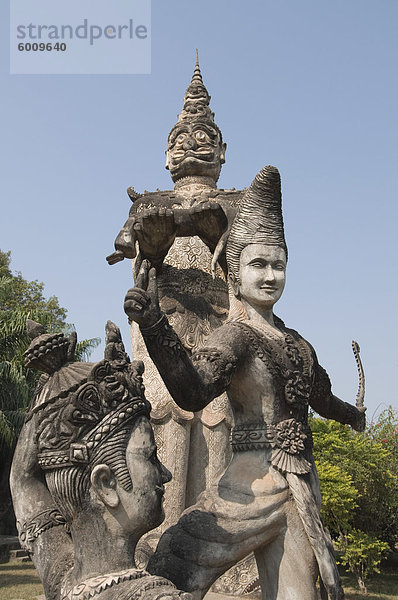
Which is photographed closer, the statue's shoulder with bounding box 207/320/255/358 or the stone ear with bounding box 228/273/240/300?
the statue's shoulder with bounding box 207/320/255/358

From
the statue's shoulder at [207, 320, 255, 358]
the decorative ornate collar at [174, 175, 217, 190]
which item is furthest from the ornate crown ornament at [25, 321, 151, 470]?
the decorative ornate collar at [174, 175, 217, 190]

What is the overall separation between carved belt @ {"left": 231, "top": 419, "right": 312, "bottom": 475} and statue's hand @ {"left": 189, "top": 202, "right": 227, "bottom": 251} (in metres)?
1.52

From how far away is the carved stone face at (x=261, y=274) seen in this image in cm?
321

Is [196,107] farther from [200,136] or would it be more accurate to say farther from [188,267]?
[188,267]

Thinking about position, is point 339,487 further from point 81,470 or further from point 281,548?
point 81,470

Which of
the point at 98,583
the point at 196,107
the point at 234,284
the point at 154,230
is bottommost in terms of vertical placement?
the point at 98,583

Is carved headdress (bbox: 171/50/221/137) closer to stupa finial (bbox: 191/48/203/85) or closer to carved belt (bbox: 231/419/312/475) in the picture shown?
stupa finial (bbox: 191/48/203/85)

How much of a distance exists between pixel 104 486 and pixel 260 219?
161cm

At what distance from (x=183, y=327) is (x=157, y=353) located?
221 centimetres

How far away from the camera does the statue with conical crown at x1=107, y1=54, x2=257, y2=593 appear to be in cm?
410

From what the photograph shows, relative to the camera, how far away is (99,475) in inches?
89.6

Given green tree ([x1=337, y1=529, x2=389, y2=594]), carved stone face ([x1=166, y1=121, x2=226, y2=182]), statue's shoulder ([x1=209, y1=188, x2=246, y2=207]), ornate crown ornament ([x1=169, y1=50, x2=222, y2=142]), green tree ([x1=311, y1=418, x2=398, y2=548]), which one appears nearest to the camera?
statue's shoulder ([x1=209, y1=188, x2=246, y2=207])

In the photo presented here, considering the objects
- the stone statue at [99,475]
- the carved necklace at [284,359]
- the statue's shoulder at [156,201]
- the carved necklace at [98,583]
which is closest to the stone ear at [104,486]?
the stone statue at [99,475]

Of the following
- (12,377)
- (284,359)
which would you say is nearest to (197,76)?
(284,359)
